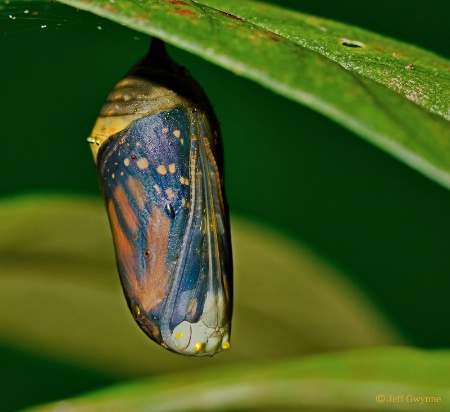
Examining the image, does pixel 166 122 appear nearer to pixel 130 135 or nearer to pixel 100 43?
pixel 130 135

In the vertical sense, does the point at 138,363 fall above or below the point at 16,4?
below

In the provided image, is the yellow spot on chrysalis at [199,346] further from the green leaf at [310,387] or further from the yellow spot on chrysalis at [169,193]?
the yellow spot on chrysalis at [169,193]

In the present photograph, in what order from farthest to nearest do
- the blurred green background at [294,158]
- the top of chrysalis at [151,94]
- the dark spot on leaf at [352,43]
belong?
the blurred green background at [294,158] → the top of chrysalis at [151,94] → the dark spot on leaf at [352,43]

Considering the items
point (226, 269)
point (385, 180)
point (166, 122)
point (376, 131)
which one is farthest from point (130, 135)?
point (385, 180)

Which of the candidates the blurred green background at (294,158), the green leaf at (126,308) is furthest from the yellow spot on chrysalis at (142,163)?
the blurred green background at (294,158)

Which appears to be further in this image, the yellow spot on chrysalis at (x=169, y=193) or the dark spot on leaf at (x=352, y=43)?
the yellow spot on chrysalis at (x=169, y=193)

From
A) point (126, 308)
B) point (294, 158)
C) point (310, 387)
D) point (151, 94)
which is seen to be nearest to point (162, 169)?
point (151, 94)
